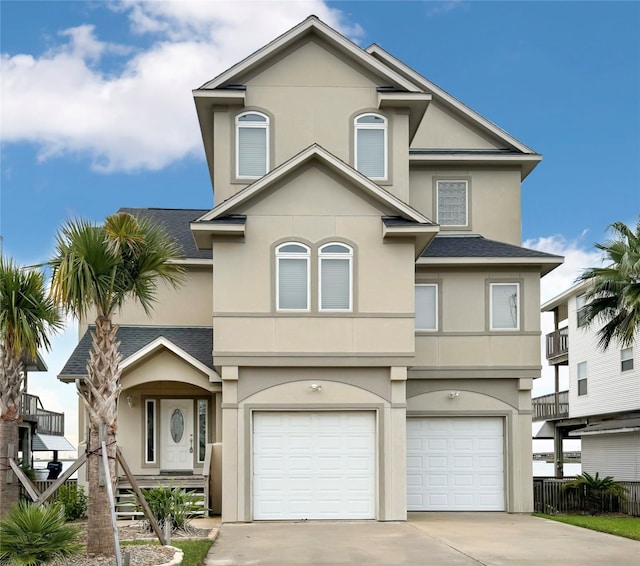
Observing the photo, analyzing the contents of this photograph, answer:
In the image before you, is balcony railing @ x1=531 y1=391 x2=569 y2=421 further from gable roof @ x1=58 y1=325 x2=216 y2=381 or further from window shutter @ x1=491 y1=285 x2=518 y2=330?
gable roof @ x1=58 y1=325 x2=216 y2=381

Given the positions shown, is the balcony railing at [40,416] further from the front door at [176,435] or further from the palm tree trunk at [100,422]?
the palm tree trunk at [100,422]

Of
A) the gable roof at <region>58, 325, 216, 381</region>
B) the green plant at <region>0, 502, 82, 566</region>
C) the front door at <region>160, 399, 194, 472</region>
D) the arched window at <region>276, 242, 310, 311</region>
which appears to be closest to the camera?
the green plant at <region>0, 502, 82, 566</region>

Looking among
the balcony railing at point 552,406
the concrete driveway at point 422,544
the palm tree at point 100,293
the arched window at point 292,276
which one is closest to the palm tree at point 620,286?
the concrete driveway at point 422,544

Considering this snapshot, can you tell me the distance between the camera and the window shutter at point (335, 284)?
20.9 meters

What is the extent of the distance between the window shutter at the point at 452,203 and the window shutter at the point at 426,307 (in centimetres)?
237

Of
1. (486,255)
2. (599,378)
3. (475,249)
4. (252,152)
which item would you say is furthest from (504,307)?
(599,378)

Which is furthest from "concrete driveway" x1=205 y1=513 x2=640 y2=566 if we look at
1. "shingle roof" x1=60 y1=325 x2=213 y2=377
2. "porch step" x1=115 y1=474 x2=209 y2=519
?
"shingle roof" x1=60 y1=325 x2=213 y2=377

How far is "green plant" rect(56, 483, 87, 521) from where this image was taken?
2156 cm

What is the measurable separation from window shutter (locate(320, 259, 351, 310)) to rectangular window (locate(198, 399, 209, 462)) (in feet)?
19.5

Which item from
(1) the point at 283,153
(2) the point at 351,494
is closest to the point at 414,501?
(2) the point at 351,494

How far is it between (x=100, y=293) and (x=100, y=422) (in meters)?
2.08

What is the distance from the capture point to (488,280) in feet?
78.7

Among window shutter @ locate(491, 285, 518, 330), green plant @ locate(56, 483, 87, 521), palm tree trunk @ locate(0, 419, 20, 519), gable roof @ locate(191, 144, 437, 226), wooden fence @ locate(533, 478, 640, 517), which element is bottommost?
wooden fence @ locate(533, 478, 640, 517)

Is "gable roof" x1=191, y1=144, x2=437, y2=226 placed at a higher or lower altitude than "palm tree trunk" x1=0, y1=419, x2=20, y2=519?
higher
